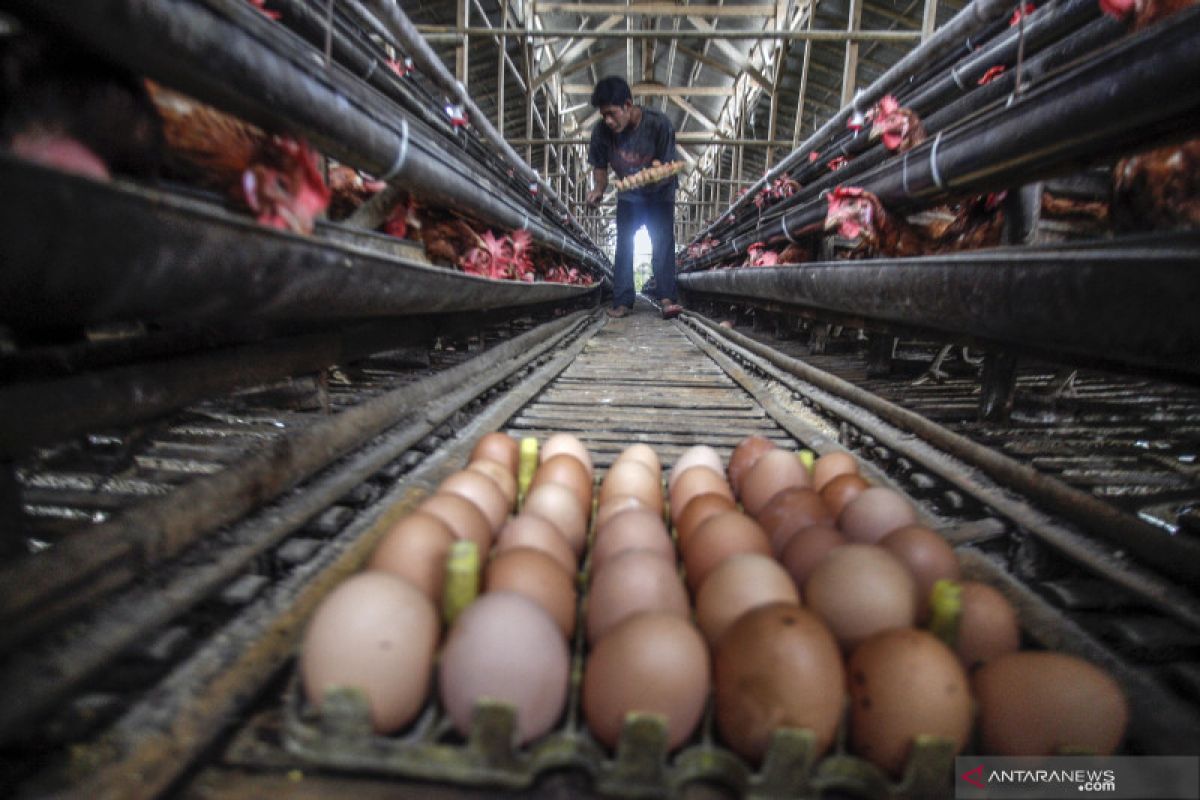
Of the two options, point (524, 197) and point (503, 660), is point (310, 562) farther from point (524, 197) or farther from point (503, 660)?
point (524, 197)

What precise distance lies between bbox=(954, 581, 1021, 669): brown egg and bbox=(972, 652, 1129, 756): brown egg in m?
0.10

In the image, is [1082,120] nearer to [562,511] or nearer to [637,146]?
[562,511]

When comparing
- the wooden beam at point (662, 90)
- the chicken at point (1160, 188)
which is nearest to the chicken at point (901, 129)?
the chicken at point (1160, 188)

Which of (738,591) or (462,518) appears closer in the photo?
(738,591)

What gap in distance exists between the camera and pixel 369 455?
165 cm

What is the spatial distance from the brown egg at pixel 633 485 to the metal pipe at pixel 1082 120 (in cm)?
132

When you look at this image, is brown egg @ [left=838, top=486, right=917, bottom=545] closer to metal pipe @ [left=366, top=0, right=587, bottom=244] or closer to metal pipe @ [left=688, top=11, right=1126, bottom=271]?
metal pipe @ [left=688, top=11, right=1126, bottom=271]

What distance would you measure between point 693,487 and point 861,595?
1.68ft

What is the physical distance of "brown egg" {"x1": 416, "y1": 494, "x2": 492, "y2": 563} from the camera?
103 cm

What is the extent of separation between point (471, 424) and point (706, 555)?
1271 mm

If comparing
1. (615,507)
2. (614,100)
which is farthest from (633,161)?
(615,507)

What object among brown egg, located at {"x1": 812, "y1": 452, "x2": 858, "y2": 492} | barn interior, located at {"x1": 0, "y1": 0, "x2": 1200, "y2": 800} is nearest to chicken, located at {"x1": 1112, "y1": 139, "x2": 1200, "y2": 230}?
barn interior, located at {"x1": 0, "y1": 0, "x2": 1200, "y2": 800}

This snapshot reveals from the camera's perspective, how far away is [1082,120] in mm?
1415

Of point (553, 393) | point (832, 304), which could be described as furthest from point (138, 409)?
point (832, 304)
